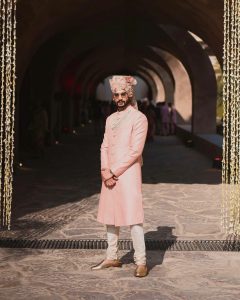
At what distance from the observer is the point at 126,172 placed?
5785mm

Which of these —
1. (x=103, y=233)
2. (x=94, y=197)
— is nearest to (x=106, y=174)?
(x=103, y=233)

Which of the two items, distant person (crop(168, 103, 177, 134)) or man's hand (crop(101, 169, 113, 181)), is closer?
man's hand (crop(101, 169, 113, 181))

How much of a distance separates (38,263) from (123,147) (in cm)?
155

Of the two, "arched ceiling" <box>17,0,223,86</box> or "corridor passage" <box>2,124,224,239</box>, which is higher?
"arched ceiling" <box>17,0,223,86</box>

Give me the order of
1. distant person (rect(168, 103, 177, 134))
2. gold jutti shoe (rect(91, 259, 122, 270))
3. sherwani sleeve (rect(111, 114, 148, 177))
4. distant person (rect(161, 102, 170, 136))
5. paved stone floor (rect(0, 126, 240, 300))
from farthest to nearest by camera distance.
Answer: distant person (rect(168, 103, 177, 134)), distant person (rect(161, 102, 170, 136)), gold jutti shoe (rect(91, 259, 122, 270)), sherwani sleeve (rect(111, 114, 148, 177)), paved stone floor (rect(0, 126, 240, 300))

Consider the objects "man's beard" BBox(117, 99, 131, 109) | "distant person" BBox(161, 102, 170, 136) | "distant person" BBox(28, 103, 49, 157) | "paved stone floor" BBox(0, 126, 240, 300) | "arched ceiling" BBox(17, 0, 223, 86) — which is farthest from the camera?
"distant person" BBox(161, 102, 170, 136)

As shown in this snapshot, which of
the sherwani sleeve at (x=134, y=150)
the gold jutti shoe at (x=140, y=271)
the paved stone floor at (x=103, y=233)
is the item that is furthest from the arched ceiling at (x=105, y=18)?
the gold jutti shoe at (x=140, y=271)

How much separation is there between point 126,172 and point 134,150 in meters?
0.23

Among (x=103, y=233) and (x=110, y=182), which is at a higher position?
(x=110, y=182)

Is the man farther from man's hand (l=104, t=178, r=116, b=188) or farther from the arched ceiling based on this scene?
the arched ceiling

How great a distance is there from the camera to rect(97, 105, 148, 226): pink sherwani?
5.73 metres

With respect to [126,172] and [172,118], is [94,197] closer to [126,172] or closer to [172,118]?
[126,172]

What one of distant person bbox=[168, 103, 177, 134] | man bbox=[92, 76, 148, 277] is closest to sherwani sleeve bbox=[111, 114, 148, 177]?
man bbox=[92, 76, 148, 277]

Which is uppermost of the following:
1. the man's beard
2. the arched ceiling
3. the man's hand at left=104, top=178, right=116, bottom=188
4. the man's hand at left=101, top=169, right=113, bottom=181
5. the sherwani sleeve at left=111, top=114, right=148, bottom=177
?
the arched ceiling
